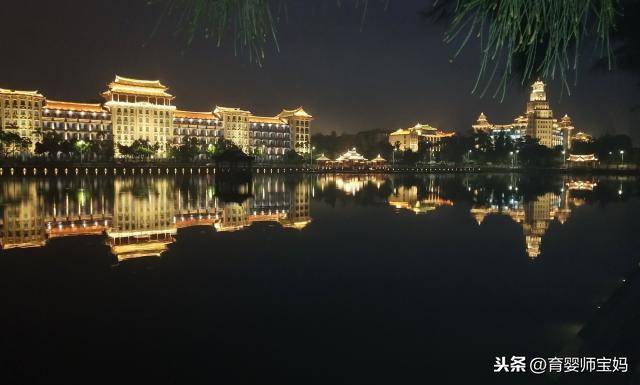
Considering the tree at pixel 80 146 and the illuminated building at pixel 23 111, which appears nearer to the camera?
the tree at pixel 80 146

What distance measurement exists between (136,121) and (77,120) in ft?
23.7

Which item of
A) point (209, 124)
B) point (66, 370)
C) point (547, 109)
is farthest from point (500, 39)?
point (547, 109)

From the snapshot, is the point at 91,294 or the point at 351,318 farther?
the point at 91,294

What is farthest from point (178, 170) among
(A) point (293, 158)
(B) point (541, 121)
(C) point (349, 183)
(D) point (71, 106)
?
(B) point (541, 121)

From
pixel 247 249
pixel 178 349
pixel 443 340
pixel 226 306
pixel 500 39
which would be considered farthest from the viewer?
pixel 247 249

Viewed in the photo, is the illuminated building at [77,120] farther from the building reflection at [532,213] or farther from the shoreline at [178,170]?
the building reflection at [532,213]

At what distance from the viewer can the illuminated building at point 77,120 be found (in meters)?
57.1

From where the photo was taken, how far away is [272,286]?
5453 millimetres

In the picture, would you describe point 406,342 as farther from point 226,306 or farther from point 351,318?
point 226,306

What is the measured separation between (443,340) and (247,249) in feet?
14.9

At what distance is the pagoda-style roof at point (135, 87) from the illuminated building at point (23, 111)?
8.59m

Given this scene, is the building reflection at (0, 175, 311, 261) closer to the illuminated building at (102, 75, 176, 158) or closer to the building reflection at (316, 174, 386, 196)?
the building reflection at (316, 174, 386, 196)

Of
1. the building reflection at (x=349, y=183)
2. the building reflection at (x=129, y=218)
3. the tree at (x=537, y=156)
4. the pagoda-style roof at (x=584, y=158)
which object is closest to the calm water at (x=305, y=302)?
the building reflection at (x=129, y=218)

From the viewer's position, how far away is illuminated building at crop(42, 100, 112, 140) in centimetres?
5706
